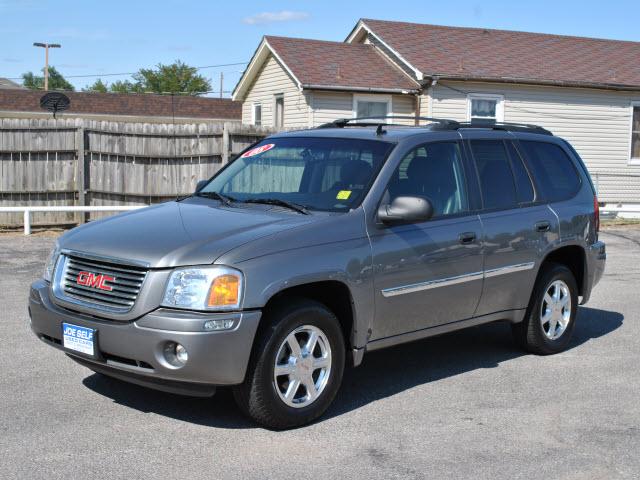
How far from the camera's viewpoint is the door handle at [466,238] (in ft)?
20.4

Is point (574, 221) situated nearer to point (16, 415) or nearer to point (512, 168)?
point (512, 168)

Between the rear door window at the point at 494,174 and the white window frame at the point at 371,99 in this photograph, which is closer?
the rear door window at the point at 494,174

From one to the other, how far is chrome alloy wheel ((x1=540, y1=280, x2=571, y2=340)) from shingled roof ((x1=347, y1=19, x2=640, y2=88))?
13.9 metres

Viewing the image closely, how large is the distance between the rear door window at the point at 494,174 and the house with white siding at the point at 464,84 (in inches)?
540

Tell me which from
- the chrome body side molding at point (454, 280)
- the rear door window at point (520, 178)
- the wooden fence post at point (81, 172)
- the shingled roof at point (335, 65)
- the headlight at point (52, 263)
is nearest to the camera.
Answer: the headlight at point (52, 263)

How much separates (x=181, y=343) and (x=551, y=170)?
3.92 meters

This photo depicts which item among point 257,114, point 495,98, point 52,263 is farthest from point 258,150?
point 257,114

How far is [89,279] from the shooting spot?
204 inches

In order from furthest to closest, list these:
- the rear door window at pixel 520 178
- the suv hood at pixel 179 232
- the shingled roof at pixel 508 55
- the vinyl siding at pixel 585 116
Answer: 1. the shingled roof at pixel 508 55
2. the vinyl siding at pixel 585 116
3. the rear door window at pixel 520 178
4. the suv hood at pixel 179 232

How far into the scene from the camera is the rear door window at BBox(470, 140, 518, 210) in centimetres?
664

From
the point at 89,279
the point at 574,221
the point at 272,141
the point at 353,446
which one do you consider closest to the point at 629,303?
the point at 574,221

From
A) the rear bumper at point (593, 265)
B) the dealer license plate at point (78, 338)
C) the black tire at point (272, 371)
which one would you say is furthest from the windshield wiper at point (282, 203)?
the rear bumper at point (593, 265)

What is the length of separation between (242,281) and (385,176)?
1.49m

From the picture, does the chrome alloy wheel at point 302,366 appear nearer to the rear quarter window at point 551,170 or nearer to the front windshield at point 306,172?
the front windshield at point 306,172
